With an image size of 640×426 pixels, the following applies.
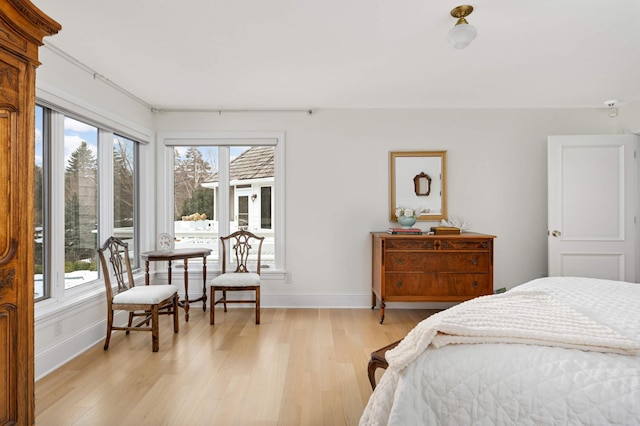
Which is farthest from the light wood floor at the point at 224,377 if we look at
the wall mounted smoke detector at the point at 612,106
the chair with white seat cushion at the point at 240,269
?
the wall mounted smoke detector at the point at 612,106

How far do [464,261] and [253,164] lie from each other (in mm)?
2619

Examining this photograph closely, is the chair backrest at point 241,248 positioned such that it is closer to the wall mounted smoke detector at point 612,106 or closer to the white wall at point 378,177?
the white wall at point 378,177

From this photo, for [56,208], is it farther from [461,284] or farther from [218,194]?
[461,284]

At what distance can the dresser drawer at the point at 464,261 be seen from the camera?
11.3 ft

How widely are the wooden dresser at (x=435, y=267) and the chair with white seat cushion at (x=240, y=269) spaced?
134 cm

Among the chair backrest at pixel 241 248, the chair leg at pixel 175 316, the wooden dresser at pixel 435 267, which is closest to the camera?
the chair leg at pixel 175 316

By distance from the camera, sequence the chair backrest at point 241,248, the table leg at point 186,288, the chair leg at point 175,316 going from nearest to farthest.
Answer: the chair leg at point 175,316, the table leg at point 186,288, the chair backrest at point 241,248

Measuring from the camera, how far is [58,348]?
2590 mm

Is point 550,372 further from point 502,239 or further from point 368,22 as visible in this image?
point 502,239

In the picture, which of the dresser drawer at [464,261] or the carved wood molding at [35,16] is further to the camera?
the dresser drawer at [464,261]

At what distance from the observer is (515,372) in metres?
1.10

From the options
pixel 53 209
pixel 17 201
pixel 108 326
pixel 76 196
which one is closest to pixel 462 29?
pixel 17 201

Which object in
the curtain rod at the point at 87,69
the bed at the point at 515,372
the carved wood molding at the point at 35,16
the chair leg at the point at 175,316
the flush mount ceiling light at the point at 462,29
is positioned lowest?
the chair leg at the point at 175,316

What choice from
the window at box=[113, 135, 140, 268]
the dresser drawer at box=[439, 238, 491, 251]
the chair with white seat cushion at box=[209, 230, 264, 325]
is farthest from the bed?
the window at box=[113, 135, 140, 268]
